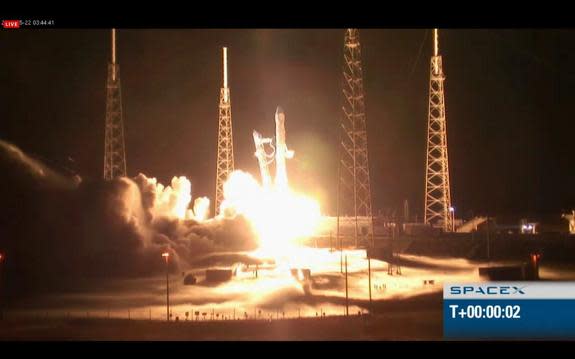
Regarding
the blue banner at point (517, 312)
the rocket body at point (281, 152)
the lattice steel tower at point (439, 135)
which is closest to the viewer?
the blue banner at point (517, 312)

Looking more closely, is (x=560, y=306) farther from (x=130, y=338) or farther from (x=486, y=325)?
(x=130, y=338)

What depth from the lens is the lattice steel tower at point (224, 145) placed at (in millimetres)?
14780

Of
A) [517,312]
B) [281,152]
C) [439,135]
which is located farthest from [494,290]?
[281,152]

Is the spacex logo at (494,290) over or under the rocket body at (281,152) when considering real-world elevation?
under

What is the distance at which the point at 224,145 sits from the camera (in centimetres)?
1627

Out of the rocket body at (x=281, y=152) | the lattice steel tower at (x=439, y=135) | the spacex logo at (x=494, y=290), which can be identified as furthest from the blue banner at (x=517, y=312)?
the rocket body at (x=281, y=152)

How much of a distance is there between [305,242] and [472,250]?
4.61 meters

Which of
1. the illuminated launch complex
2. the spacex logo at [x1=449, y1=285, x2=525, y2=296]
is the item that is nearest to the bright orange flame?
the illuminated launch complex

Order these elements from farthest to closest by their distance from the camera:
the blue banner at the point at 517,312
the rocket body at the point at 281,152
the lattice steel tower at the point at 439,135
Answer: the rocket body at the point at 281,152 → the lattice steel tower at the point at 439,135 → the blue banner at the point at 517,312

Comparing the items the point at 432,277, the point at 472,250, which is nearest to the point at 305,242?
the point at 472,250

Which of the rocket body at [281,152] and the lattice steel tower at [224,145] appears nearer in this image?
the lattice steel tower at [224,145]

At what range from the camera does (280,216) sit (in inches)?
740

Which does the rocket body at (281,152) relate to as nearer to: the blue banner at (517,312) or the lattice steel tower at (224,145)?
the lattice steel tower at (224,145)

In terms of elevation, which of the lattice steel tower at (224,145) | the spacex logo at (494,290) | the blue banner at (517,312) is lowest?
the blue banner at (517,312)
